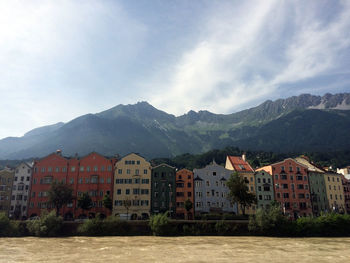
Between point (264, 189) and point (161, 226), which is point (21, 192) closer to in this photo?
point (161, 226)

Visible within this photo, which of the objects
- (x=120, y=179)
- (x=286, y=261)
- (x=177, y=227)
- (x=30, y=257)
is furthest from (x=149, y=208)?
(x=286, y=261)

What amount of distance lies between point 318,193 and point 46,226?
78.1 metres

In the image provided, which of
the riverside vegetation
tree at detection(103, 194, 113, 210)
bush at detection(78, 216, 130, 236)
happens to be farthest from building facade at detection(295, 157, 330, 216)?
tree at detection(103, 194, 113, 210)

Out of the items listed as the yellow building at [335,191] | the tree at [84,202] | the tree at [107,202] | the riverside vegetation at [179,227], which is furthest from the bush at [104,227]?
the yellow building at [335,191]

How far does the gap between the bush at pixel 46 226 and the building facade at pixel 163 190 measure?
26.3 m

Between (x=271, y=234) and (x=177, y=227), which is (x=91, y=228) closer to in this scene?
(x=177, y=227)

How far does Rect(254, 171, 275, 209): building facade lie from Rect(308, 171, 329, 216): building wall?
1348 centimetres

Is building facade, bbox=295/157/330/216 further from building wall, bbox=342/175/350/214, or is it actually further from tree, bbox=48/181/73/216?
tree, bbox=48/181/73/216

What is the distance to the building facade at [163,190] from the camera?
78.9 metres

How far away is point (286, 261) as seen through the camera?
39.0m

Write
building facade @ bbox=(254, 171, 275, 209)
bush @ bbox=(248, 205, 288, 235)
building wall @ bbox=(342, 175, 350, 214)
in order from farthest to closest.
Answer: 1. building wall @ bbox=(342, 175, 350, 214)
2. building facade @ bbox=(254, 171, 275, 209)
3. bush @ bbox=(248, 205, 288, 235)

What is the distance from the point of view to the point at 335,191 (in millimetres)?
89625

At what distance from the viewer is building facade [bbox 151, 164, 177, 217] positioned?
7888 centimetres

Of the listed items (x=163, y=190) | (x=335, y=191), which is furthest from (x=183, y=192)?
(x=335, y=191)
